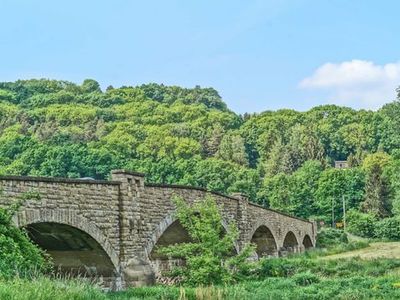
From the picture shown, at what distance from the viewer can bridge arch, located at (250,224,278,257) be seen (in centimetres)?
4328

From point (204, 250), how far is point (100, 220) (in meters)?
5.76

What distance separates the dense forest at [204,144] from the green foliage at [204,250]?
128 feet

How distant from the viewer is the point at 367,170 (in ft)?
293

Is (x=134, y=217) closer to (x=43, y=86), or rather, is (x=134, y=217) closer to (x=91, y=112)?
(x=91, y=112)

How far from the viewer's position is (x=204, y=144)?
388 ft

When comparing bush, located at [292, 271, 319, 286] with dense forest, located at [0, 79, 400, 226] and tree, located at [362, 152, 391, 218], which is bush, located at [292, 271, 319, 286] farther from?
tree, located at [362, 152, 391, 218]

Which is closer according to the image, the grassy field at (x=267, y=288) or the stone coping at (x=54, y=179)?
the grassy field at (x=267, y=288)

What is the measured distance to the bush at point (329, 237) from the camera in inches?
2608

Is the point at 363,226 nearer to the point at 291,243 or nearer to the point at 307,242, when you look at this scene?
the point at 307,242

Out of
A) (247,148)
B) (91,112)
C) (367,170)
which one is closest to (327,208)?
(367,170)

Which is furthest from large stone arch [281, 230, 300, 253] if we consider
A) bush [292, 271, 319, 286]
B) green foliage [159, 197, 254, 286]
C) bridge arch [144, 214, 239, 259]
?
bridge arch [144, 214, 239, 259]

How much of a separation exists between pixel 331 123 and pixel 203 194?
102 metres

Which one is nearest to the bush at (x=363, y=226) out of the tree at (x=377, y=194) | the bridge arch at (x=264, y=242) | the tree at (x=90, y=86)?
the tree at (x=377, y=194)

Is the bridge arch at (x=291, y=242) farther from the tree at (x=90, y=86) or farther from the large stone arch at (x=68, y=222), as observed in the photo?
the tree at (x=90, y=86)
